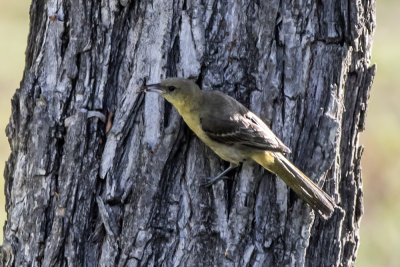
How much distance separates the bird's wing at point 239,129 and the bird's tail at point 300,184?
89 millimetres

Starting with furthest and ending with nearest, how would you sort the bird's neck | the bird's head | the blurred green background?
the blurred green background < the bird's neck < the bird's head

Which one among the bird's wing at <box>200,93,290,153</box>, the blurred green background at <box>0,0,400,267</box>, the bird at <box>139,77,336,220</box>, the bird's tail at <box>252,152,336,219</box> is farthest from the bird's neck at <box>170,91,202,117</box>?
the blurred green background at <box>0,0,400,267</box>

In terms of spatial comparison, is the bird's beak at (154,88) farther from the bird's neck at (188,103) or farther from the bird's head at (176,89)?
the bird's neck at (188,103)

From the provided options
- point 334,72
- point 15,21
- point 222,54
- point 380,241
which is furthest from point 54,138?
point 15,21

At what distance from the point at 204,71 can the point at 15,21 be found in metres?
7.56

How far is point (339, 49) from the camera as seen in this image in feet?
13.9

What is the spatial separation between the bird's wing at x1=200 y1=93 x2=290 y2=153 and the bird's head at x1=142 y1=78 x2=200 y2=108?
0.67 ft

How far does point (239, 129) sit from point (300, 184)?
1.71ft

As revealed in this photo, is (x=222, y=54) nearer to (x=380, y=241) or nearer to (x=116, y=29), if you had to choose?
(x=116, y=29)

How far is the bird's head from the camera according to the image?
13.4 ft

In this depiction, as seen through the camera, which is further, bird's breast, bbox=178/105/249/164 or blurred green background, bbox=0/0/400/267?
blurred green background, bbox=0/0/400/267

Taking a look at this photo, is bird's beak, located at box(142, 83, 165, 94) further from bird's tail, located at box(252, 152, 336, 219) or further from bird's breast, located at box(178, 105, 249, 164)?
bird's tail, located at box(252, 152, 336, 219)

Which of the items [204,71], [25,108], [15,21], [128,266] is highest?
[15,21]

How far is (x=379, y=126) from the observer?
8656 millimetres
